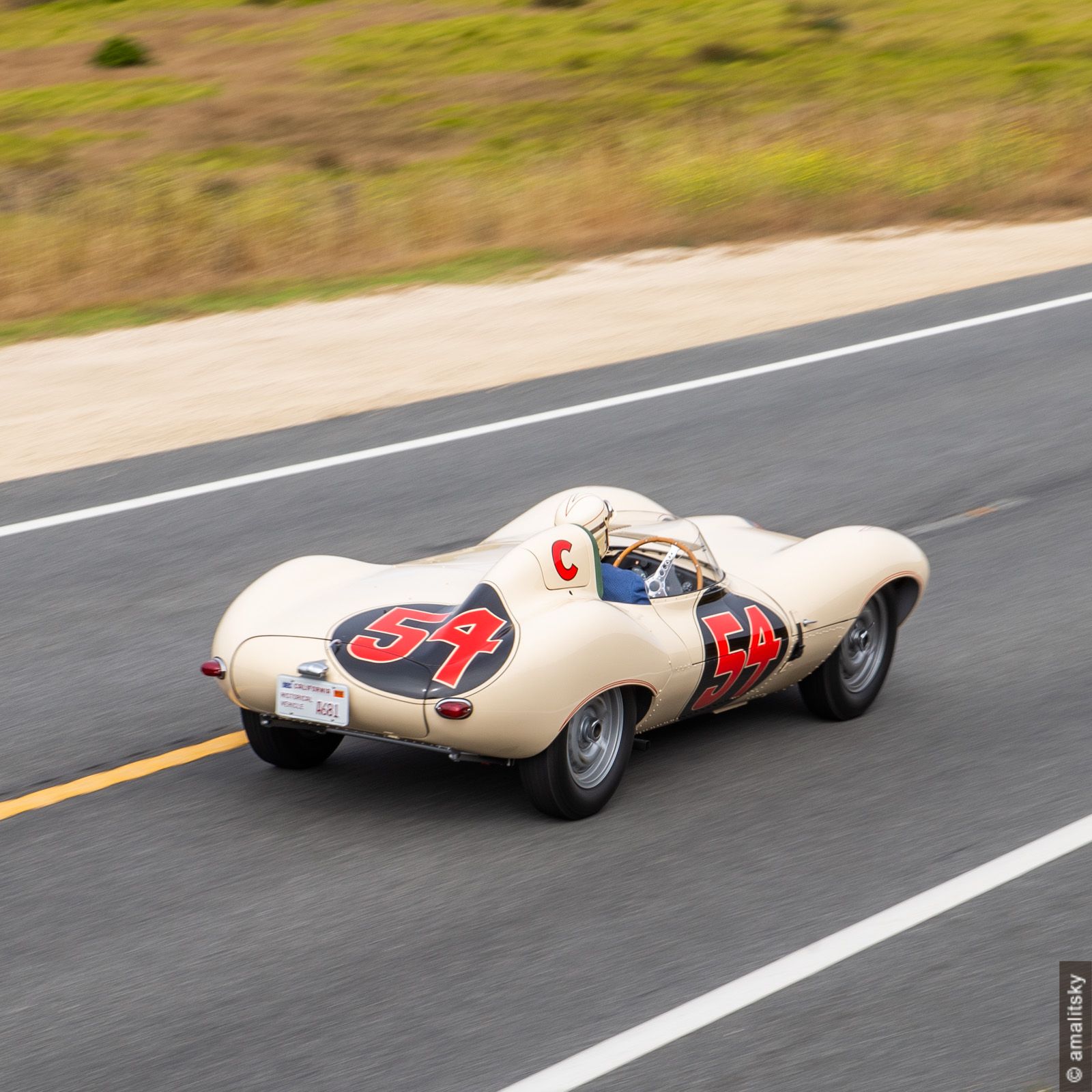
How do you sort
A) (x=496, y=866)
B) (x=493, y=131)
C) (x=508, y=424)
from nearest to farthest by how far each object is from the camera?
(x=496, y=866), (x=508, y=424), (x=493, y=131)

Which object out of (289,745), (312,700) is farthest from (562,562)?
(289,745)

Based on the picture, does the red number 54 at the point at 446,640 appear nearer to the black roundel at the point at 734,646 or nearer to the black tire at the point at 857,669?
→ the black roundel at the point at 734,646

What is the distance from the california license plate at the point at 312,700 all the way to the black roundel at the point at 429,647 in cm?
9

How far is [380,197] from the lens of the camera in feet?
79.5

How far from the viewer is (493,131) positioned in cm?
3609

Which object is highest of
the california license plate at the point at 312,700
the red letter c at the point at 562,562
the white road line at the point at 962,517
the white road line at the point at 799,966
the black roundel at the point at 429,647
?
the red letter c at the point at 562,562

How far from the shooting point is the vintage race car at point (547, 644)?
5.78m

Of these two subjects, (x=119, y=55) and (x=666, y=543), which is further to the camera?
(x=119, y=55)

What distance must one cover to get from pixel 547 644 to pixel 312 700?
0.80 metres

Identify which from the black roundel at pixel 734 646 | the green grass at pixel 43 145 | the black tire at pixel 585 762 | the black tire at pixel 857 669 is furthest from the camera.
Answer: the green grass at pixel 43 145

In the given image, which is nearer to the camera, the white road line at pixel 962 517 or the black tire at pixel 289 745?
the black tire at pixel 289 745

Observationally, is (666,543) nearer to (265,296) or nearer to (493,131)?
(265,296)

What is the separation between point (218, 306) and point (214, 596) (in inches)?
339

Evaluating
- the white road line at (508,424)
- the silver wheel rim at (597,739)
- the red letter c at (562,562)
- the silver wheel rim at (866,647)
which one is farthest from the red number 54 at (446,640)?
the white road line at (508,424)
